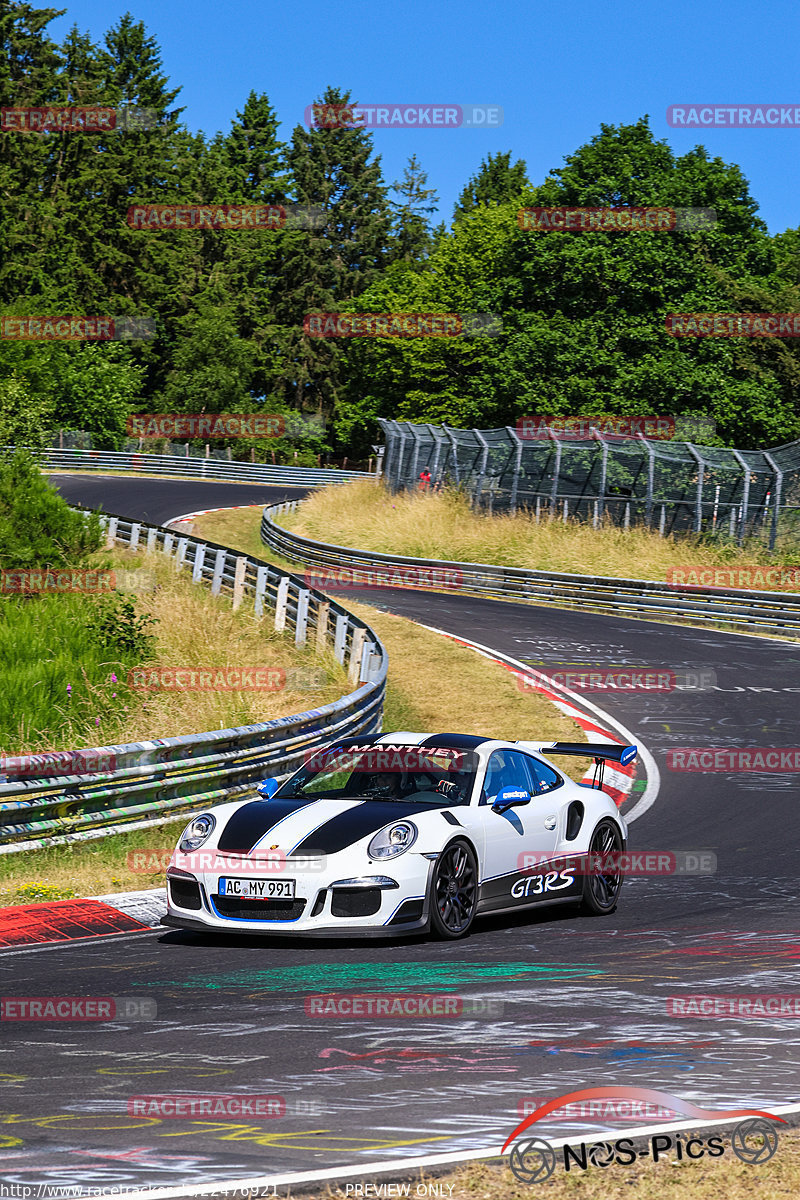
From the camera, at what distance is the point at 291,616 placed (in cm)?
2445

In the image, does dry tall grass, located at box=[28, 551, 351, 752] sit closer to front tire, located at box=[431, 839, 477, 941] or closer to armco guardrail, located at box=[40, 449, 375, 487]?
front tire, located at box=[431, 839, 477, 941]

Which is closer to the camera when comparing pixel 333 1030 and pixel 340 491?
pixel 333 1030

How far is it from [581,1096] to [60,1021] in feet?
8.73

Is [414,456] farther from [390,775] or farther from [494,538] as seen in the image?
[390,775]

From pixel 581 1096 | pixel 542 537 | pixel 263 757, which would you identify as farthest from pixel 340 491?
pixel 581 1096

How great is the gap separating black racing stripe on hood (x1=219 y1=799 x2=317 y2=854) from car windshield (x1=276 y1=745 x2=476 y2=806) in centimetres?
27

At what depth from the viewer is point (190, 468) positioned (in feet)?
224

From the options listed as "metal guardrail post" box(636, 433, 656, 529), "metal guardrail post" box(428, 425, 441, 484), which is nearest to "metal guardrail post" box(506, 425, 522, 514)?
"metal guardrail post" box(428, 425, 441, 484)

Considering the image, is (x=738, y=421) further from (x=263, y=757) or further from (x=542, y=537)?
(x=263, y=757)

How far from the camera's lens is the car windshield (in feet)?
31.3

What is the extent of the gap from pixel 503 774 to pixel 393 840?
5.15 ft

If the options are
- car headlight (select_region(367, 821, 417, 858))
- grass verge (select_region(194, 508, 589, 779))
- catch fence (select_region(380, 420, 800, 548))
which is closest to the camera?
car headlight (select_region(367, 821, 417, 858))

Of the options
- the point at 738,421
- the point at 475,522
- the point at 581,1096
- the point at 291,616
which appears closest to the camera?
the point at 581,1096

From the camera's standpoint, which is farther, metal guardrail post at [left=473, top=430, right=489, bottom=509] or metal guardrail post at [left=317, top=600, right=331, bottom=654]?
metal guardrail post at [left=473, top=430, right=489, bottom=509]
